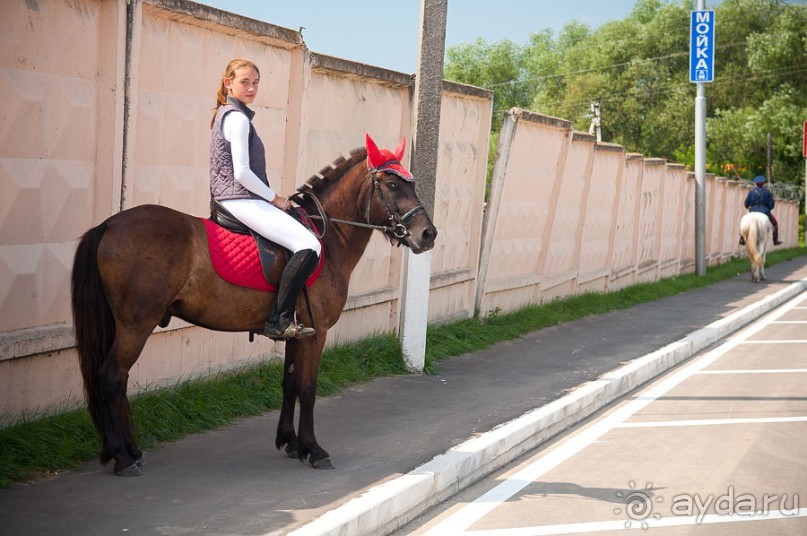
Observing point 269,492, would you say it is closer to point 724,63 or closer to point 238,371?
point 238,371

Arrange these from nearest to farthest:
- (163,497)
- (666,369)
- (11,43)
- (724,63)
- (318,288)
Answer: (163,497) → (11,43) → (318,288) → (666,369) → (724,63)

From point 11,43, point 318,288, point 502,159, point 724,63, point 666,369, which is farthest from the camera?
point 724,63

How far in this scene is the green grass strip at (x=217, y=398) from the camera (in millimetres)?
6766

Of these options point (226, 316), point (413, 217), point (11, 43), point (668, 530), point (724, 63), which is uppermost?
point (724, 63)

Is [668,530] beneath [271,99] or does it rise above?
beneath

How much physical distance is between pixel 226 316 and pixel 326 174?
1.37 metres

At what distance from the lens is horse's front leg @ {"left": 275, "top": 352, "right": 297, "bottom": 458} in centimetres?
757

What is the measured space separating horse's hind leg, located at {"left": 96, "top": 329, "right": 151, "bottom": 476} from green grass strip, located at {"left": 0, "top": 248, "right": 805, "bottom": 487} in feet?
1.26

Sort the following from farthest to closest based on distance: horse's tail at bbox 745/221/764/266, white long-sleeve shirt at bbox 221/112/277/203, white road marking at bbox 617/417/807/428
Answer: horse's tail at bbox 745/221/764/266
white road marking at bbox 617/417/807/428
white long-sleeve shirt at bbox 221/112/277/203

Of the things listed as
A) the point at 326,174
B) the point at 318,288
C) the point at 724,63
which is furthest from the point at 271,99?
the point at 724,63

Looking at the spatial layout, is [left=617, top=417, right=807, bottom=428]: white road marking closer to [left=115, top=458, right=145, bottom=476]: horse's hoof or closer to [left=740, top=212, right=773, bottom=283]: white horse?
[left=115, top=458, right=145, bottom=476]: horse's hoof

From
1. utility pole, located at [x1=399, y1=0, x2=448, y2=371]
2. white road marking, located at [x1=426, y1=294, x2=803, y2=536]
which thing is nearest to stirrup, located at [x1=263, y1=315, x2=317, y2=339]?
white road marking, located at [x1=426, y1=294, x2=803, y2=536]

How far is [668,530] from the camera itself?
6.55 meters

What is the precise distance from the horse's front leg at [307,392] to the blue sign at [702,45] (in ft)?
71.8
